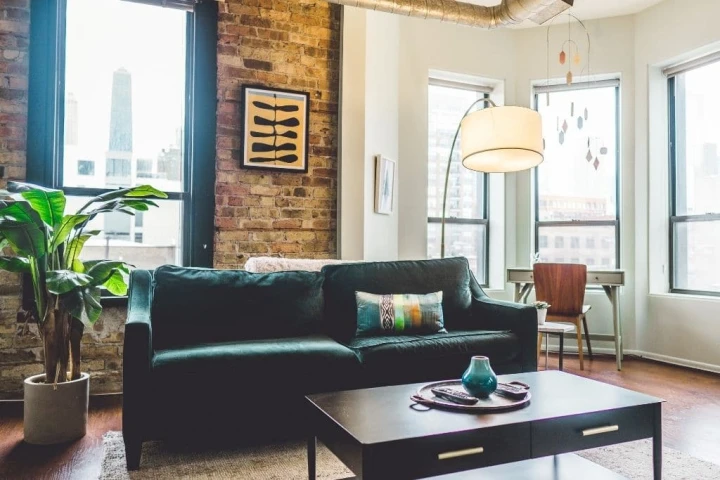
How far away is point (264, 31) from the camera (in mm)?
4051

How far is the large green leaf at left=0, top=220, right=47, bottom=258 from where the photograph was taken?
2543 mm

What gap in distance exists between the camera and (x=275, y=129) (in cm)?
410

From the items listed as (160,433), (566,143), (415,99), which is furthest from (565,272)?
(160,433)

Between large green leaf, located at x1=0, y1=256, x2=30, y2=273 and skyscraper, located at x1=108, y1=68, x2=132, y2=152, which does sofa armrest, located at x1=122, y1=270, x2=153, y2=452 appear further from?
skyscraper, located at x1=108, y1=68, x2=132, y2=152

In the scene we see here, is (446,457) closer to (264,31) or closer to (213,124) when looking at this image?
(213,124)

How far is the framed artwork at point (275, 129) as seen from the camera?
4.02 metres

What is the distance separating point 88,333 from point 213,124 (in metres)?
1.69

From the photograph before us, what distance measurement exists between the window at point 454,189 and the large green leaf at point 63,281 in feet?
10.4

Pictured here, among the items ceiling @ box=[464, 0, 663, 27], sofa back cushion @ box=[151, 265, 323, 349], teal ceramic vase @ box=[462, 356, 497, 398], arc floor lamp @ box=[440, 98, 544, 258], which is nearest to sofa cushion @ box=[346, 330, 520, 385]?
sofa back cushion @ box=[151, 265, 323, 349]

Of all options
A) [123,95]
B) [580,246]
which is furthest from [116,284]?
[580,246]

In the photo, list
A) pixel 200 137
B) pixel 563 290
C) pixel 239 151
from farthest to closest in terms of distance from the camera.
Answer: pixel 563 290 → pixel 239 151 → pixel 200 137

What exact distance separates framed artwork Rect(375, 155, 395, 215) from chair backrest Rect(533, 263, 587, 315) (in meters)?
1.39

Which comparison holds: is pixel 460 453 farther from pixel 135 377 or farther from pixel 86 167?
pixel 86 167

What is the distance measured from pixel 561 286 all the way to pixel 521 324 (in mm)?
1570
